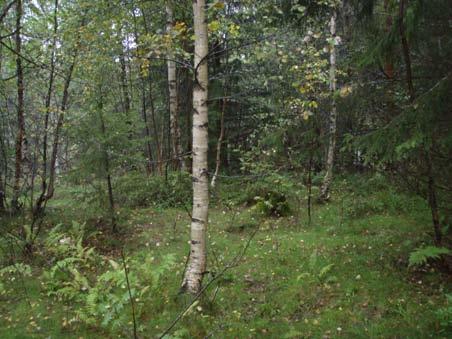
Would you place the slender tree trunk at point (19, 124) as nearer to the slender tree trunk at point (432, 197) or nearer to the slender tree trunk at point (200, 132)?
the slender tree trunk at point (200, 132)

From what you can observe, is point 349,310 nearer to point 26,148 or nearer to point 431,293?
point 431,293

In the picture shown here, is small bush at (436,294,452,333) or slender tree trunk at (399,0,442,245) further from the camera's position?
slender tree trunk at (399,0,442,245)

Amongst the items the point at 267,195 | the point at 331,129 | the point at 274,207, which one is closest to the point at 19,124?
the point at 267,195

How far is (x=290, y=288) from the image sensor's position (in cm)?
681

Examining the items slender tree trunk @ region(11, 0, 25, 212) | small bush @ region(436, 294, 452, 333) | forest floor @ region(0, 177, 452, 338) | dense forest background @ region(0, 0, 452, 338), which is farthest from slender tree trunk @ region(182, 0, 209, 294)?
slender tree trunk @ region(11, 0, 25, 212)

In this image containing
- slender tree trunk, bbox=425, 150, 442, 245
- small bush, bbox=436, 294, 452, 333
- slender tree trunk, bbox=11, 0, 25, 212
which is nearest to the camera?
small bush, bbox=436, 294, 452, 333

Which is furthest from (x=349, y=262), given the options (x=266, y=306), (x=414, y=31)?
(x=414, y=31)

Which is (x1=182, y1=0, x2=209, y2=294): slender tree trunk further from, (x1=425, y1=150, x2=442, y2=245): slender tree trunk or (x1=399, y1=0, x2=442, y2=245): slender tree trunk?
(x1=425, y1=150, x2=442, y2=245): slender tree trunk

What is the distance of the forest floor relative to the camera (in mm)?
5582

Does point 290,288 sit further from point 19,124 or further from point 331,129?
point 19,124

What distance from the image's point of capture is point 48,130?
32.5ft

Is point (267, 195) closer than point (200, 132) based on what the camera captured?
No

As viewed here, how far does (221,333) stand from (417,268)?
11.9 ft

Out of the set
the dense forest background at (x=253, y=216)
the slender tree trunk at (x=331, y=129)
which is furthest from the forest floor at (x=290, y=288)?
the slender tree trunk at (x=331, y=129)
